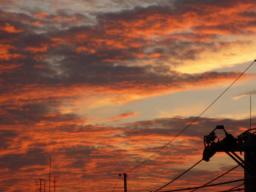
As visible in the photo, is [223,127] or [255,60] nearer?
[255,60]

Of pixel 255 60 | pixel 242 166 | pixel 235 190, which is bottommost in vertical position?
pixel 235 190

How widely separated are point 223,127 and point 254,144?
3761mm

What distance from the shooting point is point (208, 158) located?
195 feet

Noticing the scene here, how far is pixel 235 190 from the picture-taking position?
44500 mm

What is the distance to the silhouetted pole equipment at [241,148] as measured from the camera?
5850 cm

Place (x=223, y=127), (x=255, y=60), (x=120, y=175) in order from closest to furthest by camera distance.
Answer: (x=255, y=60) < (x=223, y=127) < (x=120, y=175)

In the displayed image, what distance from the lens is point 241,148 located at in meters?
58.7

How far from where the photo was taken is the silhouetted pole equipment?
192ft

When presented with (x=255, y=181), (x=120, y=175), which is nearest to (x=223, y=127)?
(x=255, y=181)

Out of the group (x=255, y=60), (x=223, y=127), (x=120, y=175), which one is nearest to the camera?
(x=255, y=60)

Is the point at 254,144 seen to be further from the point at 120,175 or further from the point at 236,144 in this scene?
the point at 120,175

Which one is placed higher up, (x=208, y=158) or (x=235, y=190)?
(x=208, y=158)

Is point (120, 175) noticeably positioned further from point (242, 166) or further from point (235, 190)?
point (235, 190)

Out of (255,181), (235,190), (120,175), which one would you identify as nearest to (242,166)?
(255,181)
